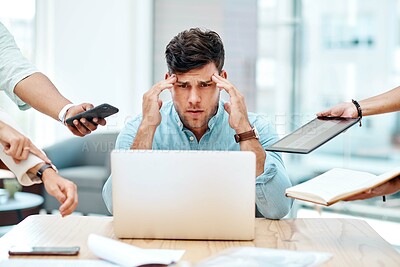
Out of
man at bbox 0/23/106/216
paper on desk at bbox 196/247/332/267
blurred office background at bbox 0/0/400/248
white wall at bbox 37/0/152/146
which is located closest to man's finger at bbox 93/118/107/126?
man at bbox 0/23/106/216

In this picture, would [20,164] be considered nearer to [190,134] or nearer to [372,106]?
[190,134]

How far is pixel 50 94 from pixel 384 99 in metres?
1.26

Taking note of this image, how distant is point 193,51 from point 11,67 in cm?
70

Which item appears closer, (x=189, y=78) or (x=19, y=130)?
(x=19, y=130)

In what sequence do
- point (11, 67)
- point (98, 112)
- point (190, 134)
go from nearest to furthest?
1. point (98, 112)
2. point (11, 67)
3. point (190, 134)

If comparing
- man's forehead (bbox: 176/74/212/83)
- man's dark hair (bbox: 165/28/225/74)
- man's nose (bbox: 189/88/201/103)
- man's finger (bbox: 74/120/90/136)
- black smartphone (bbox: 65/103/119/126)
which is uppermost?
man's dark hair (bbox: 165/28/225/74)

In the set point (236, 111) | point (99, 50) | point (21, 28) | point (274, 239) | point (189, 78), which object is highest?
point (21, 28)

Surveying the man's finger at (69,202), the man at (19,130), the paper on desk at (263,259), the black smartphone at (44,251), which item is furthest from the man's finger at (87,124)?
the paper on desk at (263,259)

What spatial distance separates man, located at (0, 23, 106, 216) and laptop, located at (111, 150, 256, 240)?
0.53 ft

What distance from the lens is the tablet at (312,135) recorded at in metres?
1.76

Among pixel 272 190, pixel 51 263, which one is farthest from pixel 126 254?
pixel 272 190

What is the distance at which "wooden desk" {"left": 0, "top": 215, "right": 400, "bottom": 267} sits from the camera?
5.27ft

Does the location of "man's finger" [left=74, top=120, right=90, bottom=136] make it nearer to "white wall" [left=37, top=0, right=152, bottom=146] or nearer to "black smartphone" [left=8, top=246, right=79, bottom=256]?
"black smartphone" [left=8, top=246, right=79, bottom=256]

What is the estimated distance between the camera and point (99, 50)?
5852mm
